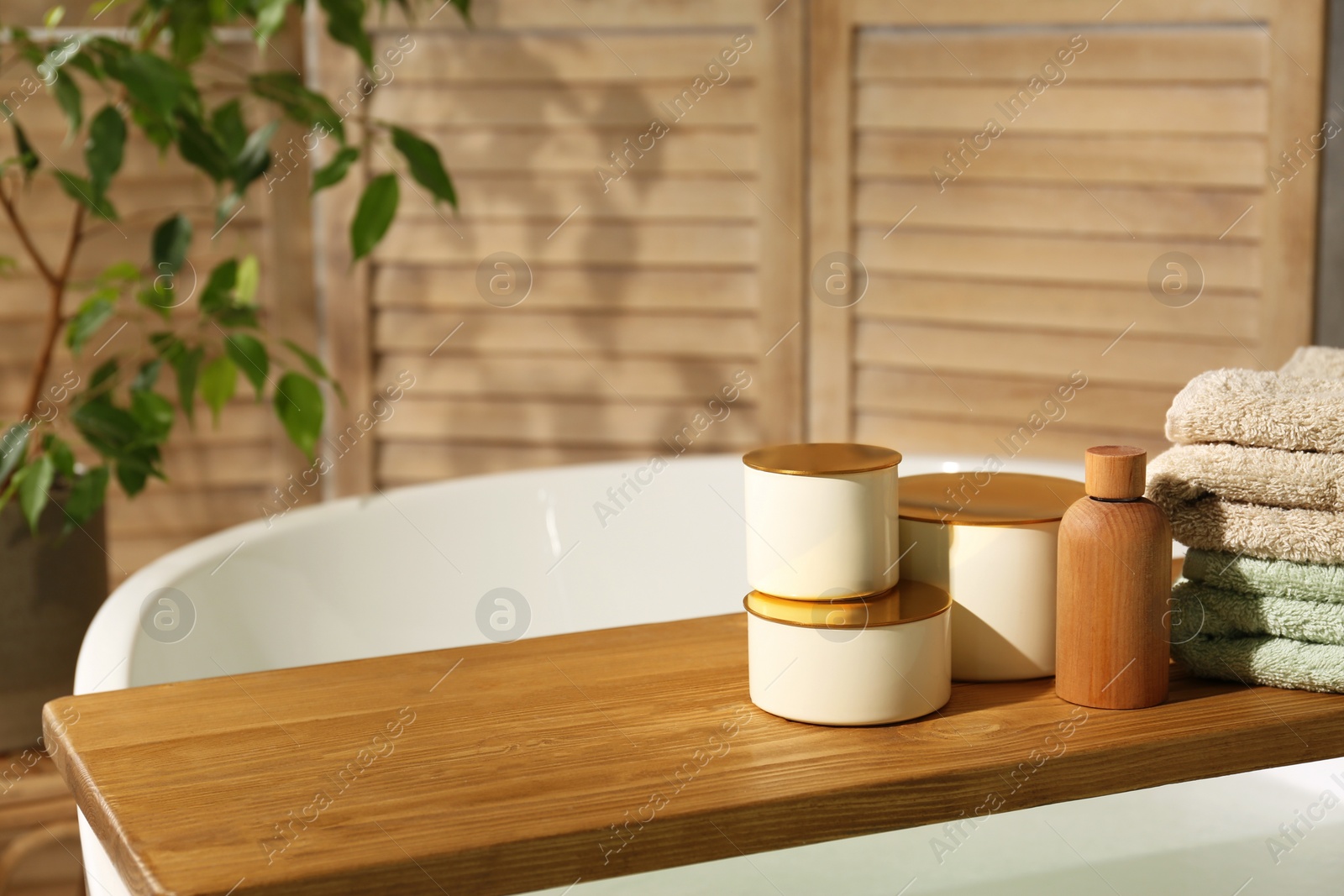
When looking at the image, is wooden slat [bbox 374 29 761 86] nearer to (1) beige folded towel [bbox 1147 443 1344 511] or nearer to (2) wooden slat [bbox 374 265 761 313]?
(2) wooden slat [bbox 374 265 761 313]

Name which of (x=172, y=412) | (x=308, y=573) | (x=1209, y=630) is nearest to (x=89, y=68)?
(x=172, y=412)

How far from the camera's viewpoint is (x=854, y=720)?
706 mm

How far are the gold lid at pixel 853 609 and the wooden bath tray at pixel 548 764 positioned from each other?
2.4 inches

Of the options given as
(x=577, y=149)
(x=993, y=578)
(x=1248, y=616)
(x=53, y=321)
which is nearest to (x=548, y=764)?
(x=993, y=578)

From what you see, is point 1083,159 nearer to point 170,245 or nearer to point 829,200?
point 829,200

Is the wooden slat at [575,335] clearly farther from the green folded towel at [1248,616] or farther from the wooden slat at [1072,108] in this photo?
the green folded towel at [1248,616]

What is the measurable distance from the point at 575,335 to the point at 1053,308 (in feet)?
2.68

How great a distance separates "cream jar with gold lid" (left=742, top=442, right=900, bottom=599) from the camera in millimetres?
717

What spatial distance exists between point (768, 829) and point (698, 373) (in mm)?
1645

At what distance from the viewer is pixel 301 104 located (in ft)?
5.57

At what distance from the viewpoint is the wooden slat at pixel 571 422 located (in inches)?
88.7

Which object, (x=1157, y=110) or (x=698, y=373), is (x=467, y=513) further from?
(x=1157, y=110)

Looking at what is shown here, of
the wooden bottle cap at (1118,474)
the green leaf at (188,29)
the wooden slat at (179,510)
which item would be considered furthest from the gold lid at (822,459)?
the wooden slat at (179,510)

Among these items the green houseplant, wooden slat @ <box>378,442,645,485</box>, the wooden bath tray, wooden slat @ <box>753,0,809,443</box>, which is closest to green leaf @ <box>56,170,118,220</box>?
the green houseplant
